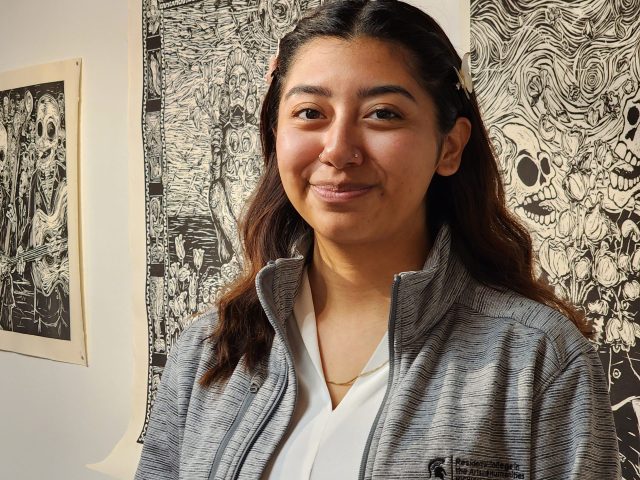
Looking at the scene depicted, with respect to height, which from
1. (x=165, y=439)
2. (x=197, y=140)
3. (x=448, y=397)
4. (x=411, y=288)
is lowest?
(x=165, y=439)

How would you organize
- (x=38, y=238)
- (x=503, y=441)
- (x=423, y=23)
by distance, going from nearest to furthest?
(x=503, y=441) < (x=423, y=23) < (x=38, y=238)

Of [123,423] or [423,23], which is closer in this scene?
[423,23]

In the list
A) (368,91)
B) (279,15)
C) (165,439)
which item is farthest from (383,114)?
(279,15)

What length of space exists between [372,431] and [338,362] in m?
0.15

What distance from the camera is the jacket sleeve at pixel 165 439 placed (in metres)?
1.30

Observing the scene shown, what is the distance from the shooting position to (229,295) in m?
1.34

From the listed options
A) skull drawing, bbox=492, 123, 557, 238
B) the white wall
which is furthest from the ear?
the white wall

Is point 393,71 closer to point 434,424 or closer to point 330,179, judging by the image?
point 330,179

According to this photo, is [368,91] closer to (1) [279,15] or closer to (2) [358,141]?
(2) [358,141]

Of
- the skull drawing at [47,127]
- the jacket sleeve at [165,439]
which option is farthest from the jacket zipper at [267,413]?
the skull drawing at [47,127]

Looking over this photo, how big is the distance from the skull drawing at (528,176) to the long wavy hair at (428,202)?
1.30 ft

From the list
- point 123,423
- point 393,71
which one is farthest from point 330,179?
point 123,423

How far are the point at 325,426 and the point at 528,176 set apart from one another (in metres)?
0.80

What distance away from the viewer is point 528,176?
171 cm
